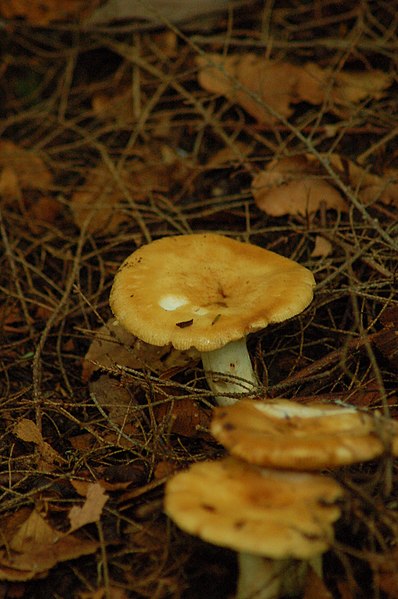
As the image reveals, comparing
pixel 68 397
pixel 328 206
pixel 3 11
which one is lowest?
pixel 68 397

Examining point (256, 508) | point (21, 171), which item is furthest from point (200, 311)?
point (21, 171)

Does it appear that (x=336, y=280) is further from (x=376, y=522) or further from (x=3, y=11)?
(x=3, y=11)

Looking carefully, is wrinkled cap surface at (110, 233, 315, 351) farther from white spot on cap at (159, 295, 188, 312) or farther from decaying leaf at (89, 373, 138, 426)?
decaying leaf at (89, 373, 138, 426)

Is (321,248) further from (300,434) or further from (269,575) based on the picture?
(269,575)

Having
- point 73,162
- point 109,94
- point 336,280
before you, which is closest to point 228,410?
point 336,280

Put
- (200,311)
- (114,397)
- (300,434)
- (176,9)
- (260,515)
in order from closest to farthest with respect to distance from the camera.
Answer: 1. (260,515)
2. (300,434)
3. (200,311)
4. (114,397)
5. (176,9)

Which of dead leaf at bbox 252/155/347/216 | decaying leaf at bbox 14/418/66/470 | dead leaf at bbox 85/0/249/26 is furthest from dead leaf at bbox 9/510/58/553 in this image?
dead leaf at bbox 85/0/249/26
